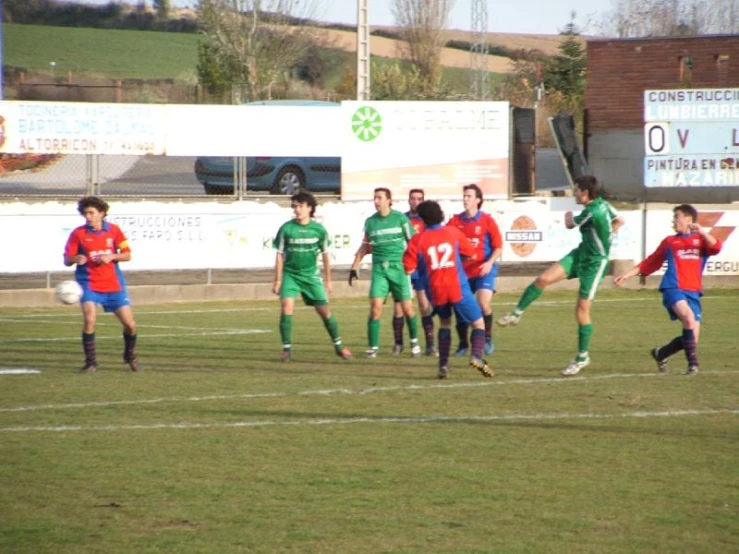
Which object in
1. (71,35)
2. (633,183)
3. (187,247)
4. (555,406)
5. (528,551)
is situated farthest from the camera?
(71,35)

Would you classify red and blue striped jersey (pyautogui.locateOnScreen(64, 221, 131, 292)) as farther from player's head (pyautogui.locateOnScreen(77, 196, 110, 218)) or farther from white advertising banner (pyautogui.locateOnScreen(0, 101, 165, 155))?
white advertising banner (pyautogui.locateOnScreen(0, 101, 165, 155))

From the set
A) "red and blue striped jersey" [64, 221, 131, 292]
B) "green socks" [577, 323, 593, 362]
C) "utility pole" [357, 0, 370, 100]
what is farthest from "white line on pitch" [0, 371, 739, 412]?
"utility pole" [357, 0, 370, 100]

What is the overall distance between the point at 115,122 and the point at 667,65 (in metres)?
23.8

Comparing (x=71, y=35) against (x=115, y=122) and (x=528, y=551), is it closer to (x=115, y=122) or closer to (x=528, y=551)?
(x=115, y=122)

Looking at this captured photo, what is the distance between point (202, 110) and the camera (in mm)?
24969

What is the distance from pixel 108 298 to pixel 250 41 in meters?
32.8

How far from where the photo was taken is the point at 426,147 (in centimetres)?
2717

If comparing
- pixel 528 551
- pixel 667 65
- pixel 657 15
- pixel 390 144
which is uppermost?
pixel 657 15

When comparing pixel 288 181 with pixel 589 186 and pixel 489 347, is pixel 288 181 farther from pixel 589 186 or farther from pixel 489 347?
pixel 589 186

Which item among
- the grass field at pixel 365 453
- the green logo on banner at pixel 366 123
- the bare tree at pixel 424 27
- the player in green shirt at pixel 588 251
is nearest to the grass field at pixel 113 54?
the bare tree at pixel 424 27

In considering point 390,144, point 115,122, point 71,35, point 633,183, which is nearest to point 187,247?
point 115,122

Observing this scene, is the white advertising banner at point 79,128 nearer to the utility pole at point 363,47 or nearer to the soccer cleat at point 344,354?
the utility pole at point 363,47

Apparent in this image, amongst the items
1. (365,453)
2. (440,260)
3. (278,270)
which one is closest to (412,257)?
(440,260)

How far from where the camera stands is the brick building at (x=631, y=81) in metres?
41.1
